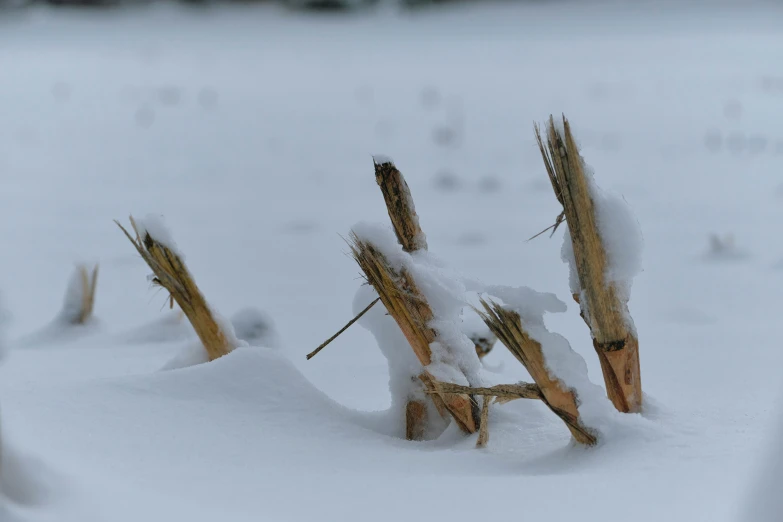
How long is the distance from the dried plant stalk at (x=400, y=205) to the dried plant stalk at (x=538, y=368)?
0.67 feet

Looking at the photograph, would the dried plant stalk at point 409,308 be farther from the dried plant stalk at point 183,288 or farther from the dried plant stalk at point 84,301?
the dried plant stalk at point 84,301

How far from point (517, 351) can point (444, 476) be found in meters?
0.25

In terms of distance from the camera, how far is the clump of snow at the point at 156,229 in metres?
1.38

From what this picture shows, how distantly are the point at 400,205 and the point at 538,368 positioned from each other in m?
0.35

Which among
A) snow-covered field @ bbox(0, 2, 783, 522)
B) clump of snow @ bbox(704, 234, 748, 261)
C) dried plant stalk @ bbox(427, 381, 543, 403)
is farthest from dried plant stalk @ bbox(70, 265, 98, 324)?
clump of snow @ bbox(704, 234, 748, 261)

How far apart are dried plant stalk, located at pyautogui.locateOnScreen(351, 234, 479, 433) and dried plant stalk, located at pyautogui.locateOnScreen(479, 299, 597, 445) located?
0.12m

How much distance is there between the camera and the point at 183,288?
1.43 m

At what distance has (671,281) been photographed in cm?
255

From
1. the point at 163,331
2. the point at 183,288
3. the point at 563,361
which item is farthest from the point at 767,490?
the point at 163,331

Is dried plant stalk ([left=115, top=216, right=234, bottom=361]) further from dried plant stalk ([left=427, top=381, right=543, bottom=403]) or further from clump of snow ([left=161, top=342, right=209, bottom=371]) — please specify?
dried plant stalk ([left=427, top=381, right=543, bottom=403])

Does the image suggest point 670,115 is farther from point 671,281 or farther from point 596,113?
point 671,281

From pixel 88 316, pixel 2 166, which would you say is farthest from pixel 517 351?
pixel 2 166

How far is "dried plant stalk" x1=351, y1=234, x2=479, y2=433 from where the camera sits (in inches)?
47.0

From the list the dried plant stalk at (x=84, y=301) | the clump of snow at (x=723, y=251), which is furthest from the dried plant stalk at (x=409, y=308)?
the clump of snow at (x=723, y=251)
